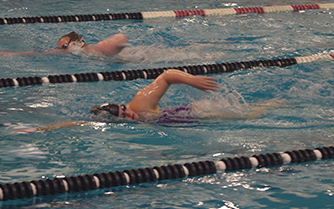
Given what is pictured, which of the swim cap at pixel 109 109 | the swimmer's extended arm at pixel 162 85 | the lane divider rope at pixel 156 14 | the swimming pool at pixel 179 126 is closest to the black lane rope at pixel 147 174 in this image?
the swimming pool at pixel 179 126

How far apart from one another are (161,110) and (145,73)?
3.71 ft

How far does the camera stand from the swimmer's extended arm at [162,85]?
3.14 meters

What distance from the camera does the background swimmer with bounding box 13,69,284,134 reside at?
10.7 feet

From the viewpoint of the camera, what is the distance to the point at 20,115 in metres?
3.70

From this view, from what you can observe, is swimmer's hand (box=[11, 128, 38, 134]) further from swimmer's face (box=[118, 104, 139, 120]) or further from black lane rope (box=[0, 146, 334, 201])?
black lane rope (box=[0, 146, 334, 201])

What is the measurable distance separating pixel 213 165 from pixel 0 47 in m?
3.69

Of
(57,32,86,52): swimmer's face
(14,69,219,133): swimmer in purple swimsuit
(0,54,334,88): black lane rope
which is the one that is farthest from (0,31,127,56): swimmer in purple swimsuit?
(14,69,219,133): swimmer in purple swimsuit

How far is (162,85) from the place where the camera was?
3.40 m

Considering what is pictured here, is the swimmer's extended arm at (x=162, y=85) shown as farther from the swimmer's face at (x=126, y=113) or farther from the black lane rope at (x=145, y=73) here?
the black lane rope at (x=145, y=73)

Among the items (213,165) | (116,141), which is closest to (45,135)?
(116,141)

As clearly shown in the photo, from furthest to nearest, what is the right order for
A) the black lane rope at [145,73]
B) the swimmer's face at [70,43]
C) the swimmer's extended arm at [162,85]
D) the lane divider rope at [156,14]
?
the lane divider rope at [156,14] → the swimmer's face at [70,43] → the black lane rope at [145,73] → the swimmer's extended arm at [162,85]

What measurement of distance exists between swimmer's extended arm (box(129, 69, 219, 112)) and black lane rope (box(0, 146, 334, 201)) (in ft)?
1.81

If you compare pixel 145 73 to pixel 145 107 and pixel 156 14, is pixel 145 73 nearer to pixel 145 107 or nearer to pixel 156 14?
pixel 145 107

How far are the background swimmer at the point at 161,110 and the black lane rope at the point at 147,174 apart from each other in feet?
1.83
